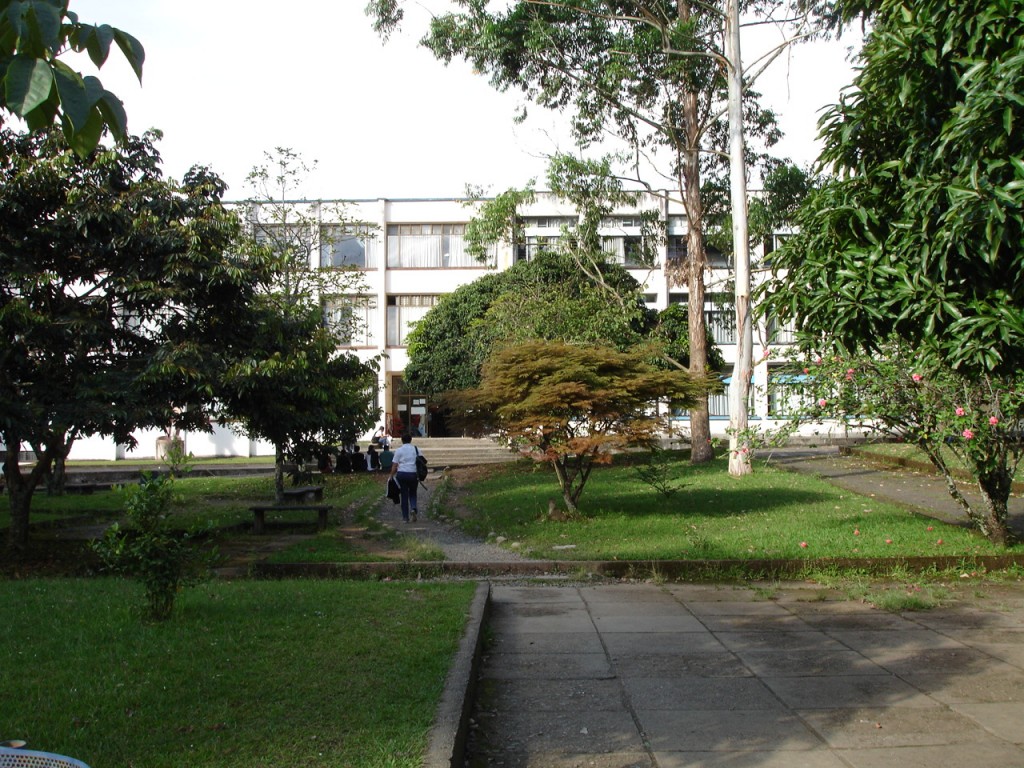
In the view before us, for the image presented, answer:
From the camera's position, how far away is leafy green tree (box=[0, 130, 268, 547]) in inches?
405

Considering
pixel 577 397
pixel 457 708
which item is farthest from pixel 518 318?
pixel 457 708

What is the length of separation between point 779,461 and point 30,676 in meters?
22.0

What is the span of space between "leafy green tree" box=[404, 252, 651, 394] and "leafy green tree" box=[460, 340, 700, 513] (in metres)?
8.58

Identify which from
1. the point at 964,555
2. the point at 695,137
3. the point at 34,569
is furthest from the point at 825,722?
the point at 695,137

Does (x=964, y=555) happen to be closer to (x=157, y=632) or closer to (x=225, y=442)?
(x=157, y=632)

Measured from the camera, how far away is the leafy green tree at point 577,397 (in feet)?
42.0

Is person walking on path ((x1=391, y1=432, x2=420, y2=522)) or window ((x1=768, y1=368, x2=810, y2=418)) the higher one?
window ((x1=768, y1=368, x2=810, y2=418))

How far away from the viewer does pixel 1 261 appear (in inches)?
404

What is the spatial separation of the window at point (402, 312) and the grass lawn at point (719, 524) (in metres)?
21.1

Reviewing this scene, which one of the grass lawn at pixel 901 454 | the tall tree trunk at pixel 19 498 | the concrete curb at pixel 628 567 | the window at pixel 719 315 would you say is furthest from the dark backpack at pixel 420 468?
the window at pixel 719 315

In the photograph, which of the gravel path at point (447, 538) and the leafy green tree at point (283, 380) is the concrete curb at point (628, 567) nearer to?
the gravel path at point (447, 538)

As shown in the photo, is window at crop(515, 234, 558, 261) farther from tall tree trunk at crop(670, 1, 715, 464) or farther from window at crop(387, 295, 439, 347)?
tall tree trunk at crop(670, 1, 715, 464)

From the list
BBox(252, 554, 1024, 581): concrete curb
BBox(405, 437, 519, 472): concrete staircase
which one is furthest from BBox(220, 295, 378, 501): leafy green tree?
BBox(405, 437, 519, 472): concrete staircase

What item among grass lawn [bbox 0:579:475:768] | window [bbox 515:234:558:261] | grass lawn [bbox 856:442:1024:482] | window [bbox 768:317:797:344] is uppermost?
window [bbox 515:234:558:261]
